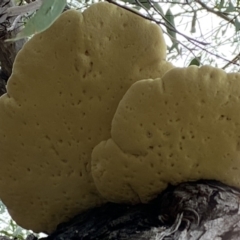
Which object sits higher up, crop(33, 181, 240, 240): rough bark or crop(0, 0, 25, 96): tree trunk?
crop(0, 0, 25, 96): tree trunk

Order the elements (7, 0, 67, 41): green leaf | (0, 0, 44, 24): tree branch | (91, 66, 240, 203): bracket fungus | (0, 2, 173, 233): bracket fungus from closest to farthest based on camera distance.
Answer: (7, 0, 67, 41): green leaf → (91, 66, 240, 203): bracket fungus → (0, 2, 173, 233): bracket fungus → (0, 0, 44, 24): tree branch

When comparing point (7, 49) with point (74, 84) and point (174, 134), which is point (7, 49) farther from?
point (174, 134)

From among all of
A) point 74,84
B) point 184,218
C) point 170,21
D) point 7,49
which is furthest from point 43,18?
point 170,21

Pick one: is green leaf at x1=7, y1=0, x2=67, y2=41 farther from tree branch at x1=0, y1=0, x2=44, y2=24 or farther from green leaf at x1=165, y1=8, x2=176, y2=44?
green leaf at x1=165, y1=8, x2=176, y2=44

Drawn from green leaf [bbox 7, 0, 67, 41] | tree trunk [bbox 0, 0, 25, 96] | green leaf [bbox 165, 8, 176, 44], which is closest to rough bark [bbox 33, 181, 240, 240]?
A: green leaf [bbox 7, 0, 67, 41]

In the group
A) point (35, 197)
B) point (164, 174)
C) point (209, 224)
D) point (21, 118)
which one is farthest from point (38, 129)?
point (209, 224)
